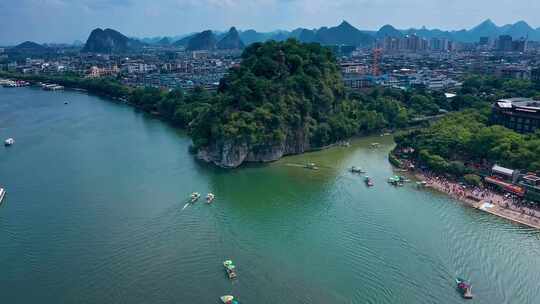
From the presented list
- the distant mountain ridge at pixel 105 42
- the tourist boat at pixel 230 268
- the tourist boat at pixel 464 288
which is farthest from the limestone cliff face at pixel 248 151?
the distant mountain ridge at pixel 105 42

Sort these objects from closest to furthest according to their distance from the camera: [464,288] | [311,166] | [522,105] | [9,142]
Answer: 1. [464,288]
2. [311,166]
3. [522,105]
4. [9,142]

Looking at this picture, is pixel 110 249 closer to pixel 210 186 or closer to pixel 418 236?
pixel 210 186

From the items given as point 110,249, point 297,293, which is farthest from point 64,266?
point 297,293

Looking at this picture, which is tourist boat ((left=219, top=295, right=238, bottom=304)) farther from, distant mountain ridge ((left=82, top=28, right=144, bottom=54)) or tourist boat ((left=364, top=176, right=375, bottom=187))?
distant mountain ridge ((left=82, top=28, right=144, bottom=54))

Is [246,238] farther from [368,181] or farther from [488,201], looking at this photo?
[488,201]

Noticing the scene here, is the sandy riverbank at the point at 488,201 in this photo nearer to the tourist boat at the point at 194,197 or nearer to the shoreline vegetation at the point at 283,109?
the shoreline vegetation at the point at 283,109

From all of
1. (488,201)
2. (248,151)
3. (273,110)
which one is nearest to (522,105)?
(488,201)
